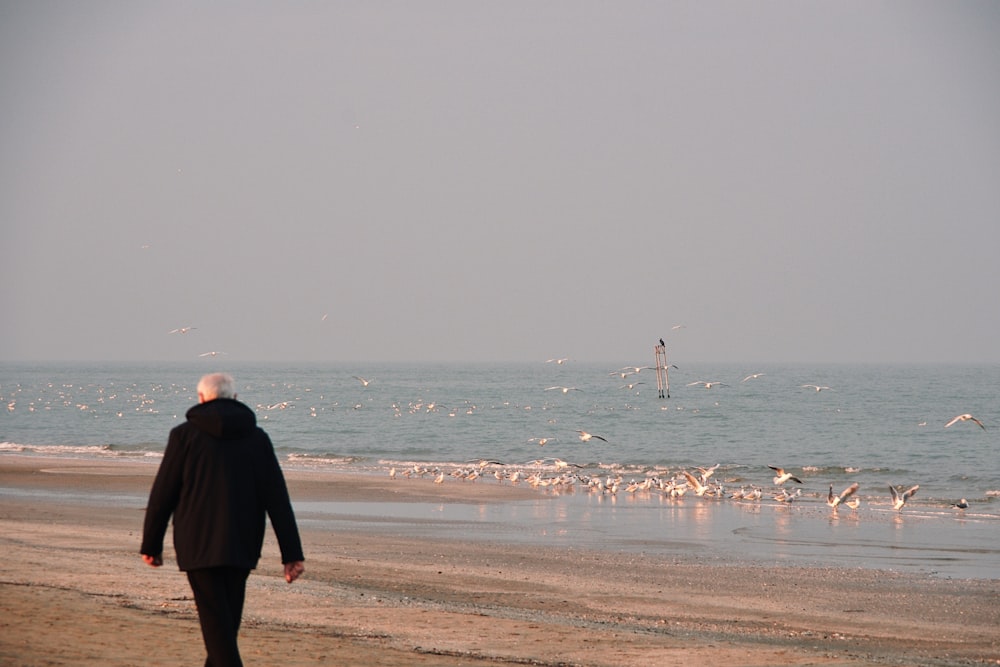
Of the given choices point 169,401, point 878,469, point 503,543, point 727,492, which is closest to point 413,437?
point 878,469

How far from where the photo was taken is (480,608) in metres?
10.8

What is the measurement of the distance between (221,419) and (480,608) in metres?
5.70

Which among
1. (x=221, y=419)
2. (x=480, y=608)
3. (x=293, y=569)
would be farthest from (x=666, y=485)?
(x=221, y=419)

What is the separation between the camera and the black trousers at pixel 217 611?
5566 millimetres

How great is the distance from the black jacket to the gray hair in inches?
2.6

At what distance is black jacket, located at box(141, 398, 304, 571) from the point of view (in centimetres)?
556

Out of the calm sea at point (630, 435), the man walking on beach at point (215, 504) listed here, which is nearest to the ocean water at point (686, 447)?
the calm sea at point (630, 435)

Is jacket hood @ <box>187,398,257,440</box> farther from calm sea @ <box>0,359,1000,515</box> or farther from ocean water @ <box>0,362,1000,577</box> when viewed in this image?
calm sea @ <box>0,359,1000,515</box>

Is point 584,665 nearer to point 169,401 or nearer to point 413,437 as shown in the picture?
point 413,437

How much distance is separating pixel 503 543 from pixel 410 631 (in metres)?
7.92

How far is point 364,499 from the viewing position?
24.4 m

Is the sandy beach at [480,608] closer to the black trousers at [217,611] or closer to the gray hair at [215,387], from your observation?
the black trousers at [217,611]

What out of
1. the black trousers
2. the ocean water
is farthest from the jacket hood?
the ocean water

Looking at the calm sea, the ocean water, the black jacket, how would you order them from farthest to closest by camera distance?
the calm sea < the ocean water < the black jacket
